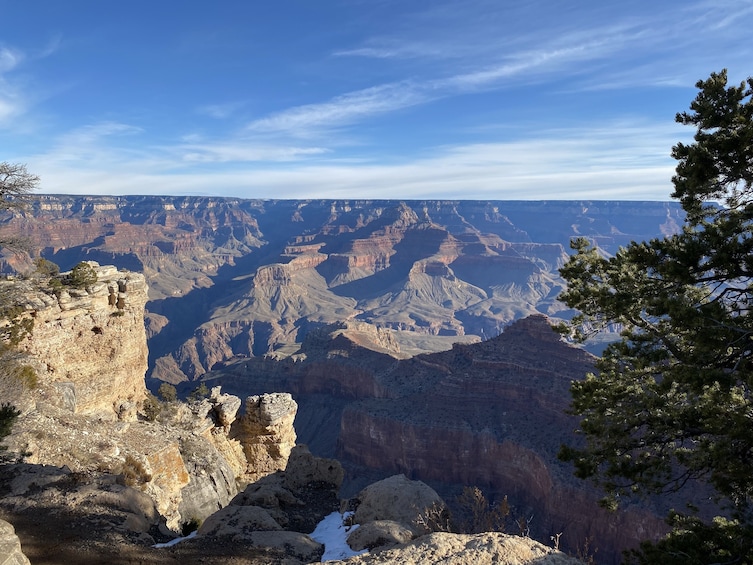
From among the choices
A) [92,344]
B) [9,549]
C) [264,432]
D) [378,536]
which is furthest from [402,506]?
[92,344]

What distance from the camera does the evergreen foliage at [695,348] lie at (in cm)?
847

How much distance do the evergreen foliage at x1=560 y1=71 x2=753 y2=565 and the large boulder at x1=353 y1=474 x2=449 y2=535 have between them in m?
5.02

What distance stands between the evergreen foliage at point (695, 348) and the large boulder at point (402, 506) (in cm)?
502

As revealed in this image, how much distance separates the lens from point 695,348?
947 cm

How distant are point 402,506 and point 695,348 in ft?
32.5

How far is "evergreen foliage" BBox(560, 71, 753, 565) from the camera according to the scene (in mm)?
8469

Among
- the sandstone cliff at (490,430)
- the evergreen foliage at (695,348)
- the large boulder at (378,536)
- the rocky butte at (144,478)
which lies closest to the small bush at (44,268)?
the rocky butte at (144,478)

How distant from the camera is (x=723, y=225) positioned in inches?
341

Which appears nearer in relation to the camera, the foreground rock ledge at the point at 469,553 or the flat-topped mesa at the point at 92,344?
the foreground rock ledge at the point at 469,553

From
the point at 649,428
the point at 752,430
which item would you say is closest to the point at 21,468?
the point at 649,428

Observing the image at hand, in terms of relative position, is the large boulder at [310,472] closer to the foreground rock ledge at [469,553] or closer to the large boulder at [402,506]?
the large boulder at [402,506]

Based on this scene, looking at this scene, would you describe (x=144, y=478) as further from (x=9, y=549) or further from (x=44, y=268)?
(x=44, y=268)

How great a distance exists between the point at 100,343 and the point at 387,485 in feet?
58.5

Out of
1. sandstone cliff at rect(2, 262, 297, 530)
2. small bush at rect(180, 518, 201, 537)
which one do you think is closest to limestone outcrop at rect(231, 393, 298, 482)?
sandstone cliff at rect(2, 262, 297, 530)
